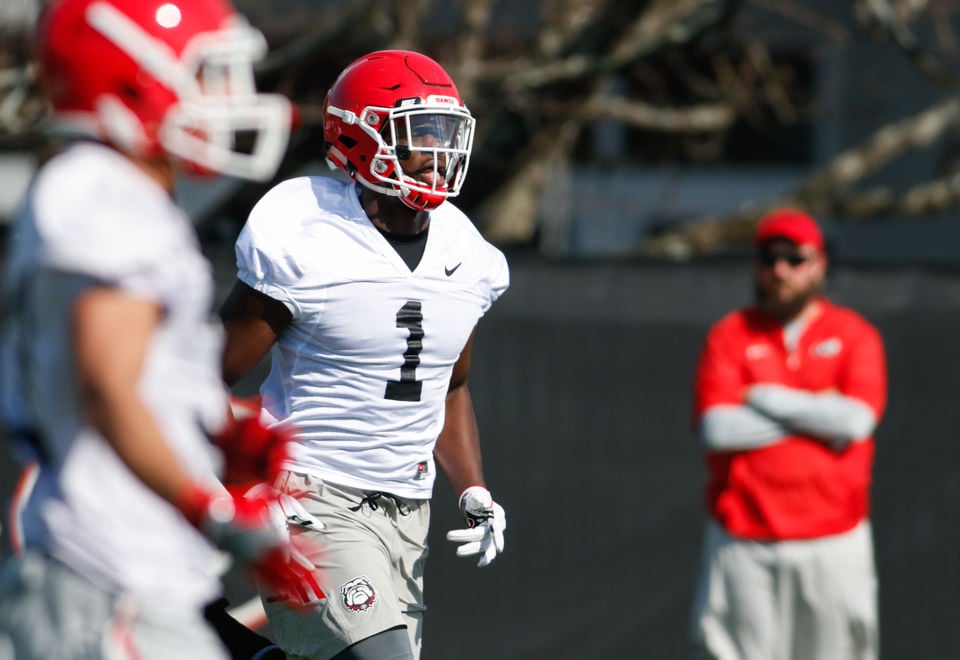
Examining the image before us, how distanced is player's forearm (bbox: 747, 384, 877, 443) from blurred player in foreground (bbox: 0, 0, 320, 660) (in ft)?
9.06

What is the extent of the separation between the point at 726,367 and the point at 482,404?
1.21 metres

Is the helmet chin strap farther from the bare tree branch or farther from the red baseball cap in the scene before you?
the bare tree branch

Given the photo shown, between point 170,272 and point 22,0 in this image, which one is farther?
point 22,0

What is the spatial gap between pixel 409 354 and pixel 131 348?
154cm

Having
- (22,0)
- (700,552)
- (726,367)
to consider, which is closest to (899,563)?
(700,552)

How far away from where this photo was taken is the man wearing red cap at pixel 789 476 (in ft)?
15.9

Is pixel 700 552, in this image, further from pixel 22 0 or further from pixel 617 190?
pixel 617 190

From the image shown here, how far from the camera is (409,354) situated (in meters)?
3.64

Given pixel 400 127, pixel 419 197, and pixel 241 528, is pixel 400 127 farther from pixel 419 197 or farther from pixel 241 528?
pixel 241 528

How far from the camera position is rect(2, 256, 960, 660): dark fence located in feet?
19.0

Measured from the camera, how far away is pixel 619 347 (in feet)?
19.1

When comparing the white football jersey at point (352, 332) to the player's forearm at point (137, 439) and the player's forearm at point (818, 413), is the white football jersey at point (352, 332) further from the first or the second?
the player's forearm at point (818, 413)

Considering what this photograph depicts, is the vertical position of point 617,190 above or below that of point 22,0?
below

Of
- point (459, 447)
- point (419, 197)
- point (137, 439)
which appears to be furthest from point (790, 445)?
point (137, 439)
